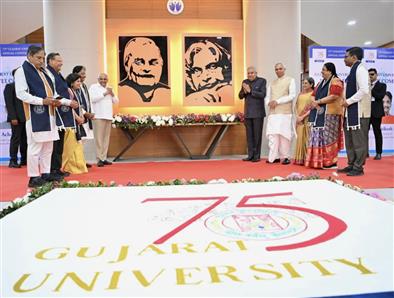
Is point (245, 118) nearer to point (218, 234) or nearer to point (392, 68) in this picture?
point (392, 68)

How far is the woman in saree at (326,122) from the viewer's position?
4.61 m

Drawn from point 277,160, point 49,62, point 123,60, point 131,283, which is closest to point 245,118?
point 277,160

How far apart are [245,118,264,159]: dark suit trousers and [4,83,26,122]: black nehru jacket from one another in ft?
11.3

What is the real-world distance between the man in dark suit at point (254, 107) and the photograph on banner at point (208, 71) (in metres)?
1.35

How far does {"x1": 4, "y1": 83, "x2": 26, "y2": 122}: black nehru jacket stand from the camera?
579cm

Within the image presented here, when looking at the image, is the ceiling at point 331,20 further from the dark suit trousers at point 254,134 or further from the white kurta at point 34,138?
the white kurta at point 34,138

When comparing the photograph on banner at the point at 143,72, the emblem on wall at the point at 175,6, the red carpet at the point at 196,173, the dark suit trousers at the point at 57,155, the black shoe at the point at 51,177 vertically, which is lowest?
the red carpet at the point at 196,173

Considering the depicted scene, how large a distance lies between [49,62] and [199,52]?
3.65 meters

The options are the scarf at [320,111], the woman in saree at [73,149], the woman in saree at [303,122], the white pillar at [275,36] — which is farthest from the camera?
the white pillar at [275,36]

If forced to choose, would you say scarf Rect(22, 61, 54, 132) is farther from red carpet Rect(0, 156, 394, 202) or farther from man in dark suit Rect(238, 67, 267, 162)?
man in dark suit Rect(238, 67, 267, 162)

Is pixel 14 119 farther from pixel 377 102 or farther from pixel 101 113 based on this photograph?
pixel 377 102

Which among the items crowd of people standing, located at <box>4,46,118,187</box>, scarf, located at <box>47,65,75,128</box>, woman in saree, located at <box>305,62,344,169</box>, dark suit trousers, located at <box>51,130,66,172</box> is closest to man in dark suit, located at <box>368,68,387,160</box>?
woman in saree, located at <box>305,62,344,169</box>

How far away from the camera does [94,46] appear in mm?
6664

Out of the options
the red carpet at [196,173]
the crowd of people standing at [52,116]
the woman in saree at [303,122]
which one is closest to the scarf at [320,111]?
the woman in saree at [303,122]
